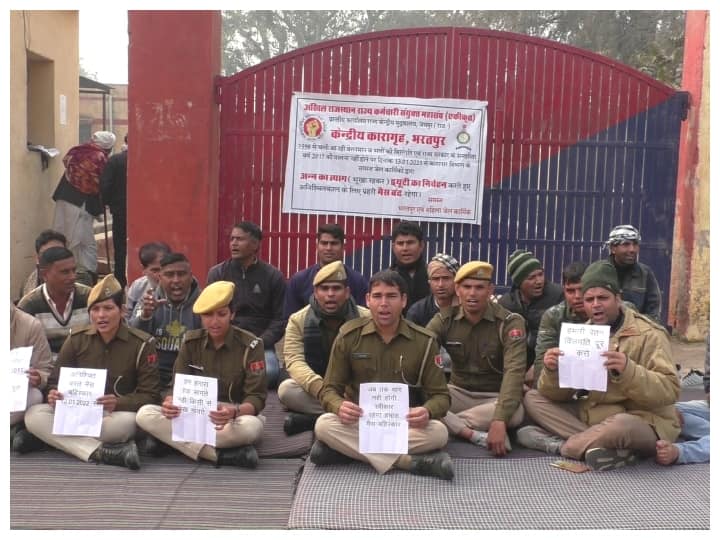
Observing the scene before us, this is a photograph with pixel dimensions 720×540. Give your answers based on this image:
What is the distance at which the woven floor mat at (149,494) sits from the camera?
396 centimetres

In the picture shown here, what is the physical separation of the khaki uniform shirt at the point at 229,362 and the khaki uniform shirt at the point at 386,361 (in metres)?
0.41

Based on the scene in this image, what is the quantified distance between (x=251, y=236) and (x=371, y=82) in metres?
2.04

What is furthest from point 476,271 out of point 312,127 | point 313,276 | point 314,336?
point 312,127

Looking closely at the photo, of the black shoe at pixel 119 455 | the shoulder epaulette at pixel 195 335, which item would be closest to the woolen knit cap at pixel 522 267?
the shoulder epaulette at pixel 195 335

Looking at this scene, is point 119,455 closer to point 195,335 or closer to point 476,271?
point 195,335

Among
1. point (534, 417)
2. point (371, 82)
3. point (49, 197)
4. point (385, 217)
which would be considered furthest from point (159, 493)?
point (49, 197)

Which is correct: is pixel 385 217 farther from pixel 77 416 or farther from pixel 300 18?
pixel 300 18

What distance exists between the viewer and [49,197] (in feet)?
34.2

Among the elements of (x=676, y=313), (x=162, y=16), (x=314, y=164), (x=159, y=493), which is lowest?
(x=159, y=493)

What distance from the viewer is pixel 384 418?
444cm

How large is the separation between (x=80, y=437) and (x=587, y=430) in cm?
286

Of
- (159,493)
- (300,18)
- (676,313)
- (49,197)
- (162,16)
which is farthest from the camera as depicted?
(300,18)

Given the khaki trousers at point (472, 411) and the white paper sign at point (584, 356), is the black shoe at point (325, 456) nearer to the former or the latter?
the khaki trousers at point (472, 411)

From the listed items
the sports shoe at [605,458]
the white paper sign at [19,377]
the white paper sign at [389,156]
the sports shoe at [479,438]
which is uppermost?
the white paper sign at [389,156]
